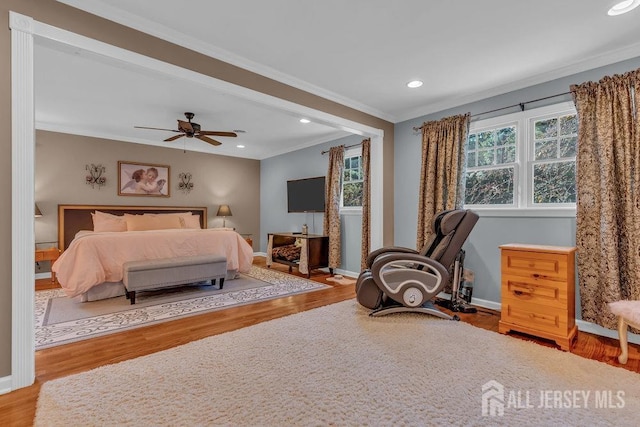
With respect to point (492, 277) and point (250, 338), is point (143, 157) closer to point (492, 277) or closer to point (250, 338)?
point (250, 338)

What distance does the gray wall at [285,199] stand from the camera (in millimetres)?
5160

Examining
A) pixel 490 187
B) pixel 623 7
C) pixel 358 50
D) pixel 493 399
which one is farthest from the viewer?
pixel 490 187

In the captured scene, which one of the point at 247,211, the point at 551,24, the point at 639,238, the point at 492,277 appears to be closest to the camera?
the point at 551,24

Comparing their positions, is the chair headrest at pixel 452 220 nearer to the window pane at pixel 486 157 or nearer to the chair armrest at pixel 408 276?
the chair armrest at pixel 408 276

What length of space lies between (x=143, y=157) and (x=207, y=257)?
3.19 meters

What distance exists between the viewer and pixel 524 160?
323cm

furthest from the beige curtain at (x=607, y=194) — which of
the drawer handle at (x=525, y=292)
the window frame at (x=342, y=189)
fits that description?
the window frame at (x=342, y=189)

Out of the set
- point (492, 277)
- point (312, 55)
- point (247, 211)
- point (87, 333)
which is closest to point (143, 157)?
point (247, 211)

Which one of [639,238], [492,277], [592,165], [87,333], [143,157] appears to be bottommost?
[87,333]

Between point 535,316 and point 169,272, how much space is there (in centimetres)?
379

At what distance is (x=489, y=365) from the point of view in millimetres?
2088

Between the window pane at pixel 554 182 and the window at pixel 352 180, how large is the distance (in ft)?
8.18

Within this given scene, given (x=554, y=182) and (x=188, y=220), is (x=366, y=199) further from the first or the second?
(x=188, y=220)

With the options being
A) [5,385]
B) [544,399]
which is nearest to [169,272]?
[5,385]
